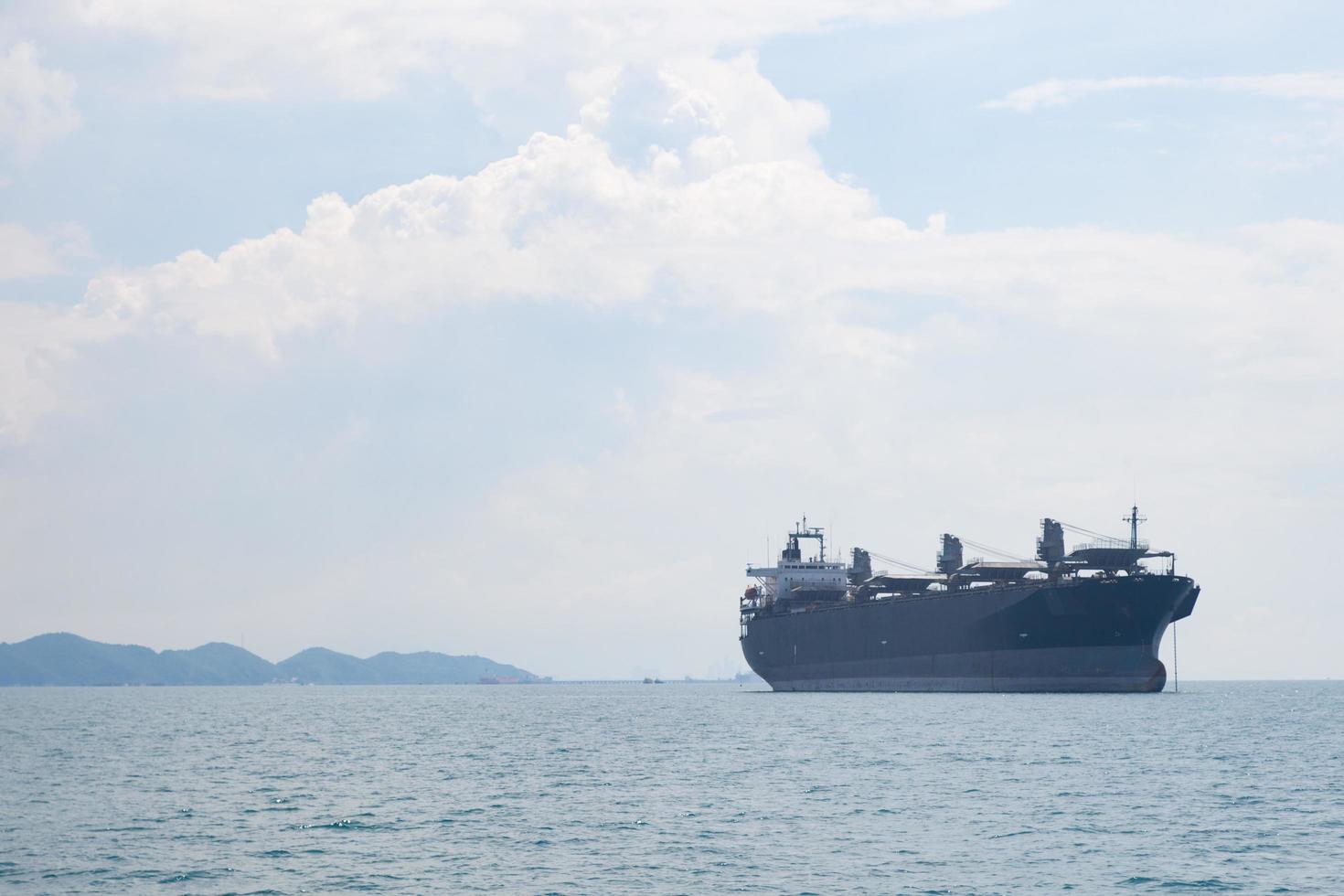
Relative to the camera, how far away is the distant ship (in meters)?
96.6

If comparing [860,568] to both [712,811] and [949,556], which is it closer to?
[949,556]

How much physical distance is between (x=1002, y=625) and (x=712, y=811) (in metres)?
61.9

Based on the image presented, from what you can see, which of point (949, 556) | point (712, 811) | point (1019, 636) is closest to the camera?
point (712, 811)

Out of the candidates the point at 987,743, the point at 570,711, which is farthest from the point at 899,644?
the point at 987,743

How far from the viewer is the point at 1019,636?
10050 cm

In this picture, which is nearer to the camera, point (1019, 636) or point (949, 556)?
point (1019, 636)

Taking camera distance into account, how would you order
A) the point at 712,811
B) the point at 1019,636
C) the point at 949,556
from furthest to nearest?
the point at 949,556 → the point at 1019,636 → the point at 712,811

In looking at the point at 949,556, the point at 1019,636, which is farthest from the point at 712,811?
the point at 949,556

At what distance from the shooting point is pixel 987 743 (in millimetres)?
63438

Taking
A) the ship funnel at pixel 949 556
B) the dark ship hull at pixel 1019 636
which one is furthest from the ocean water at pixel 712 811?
the ship funnel at pixel 949 556

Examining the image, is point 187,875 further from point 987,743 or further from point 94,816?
point 987,743

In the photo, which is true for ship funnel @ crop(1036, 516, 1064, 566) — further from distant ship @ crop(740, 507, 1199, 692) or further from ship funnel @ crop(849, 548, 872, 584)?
ship funnel @ crop(849, 548, 872, 584)

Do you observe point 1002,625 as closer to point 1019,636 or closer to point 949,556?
point 1019,636

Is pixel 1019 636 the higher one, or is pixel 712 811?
pixel 1019 636
